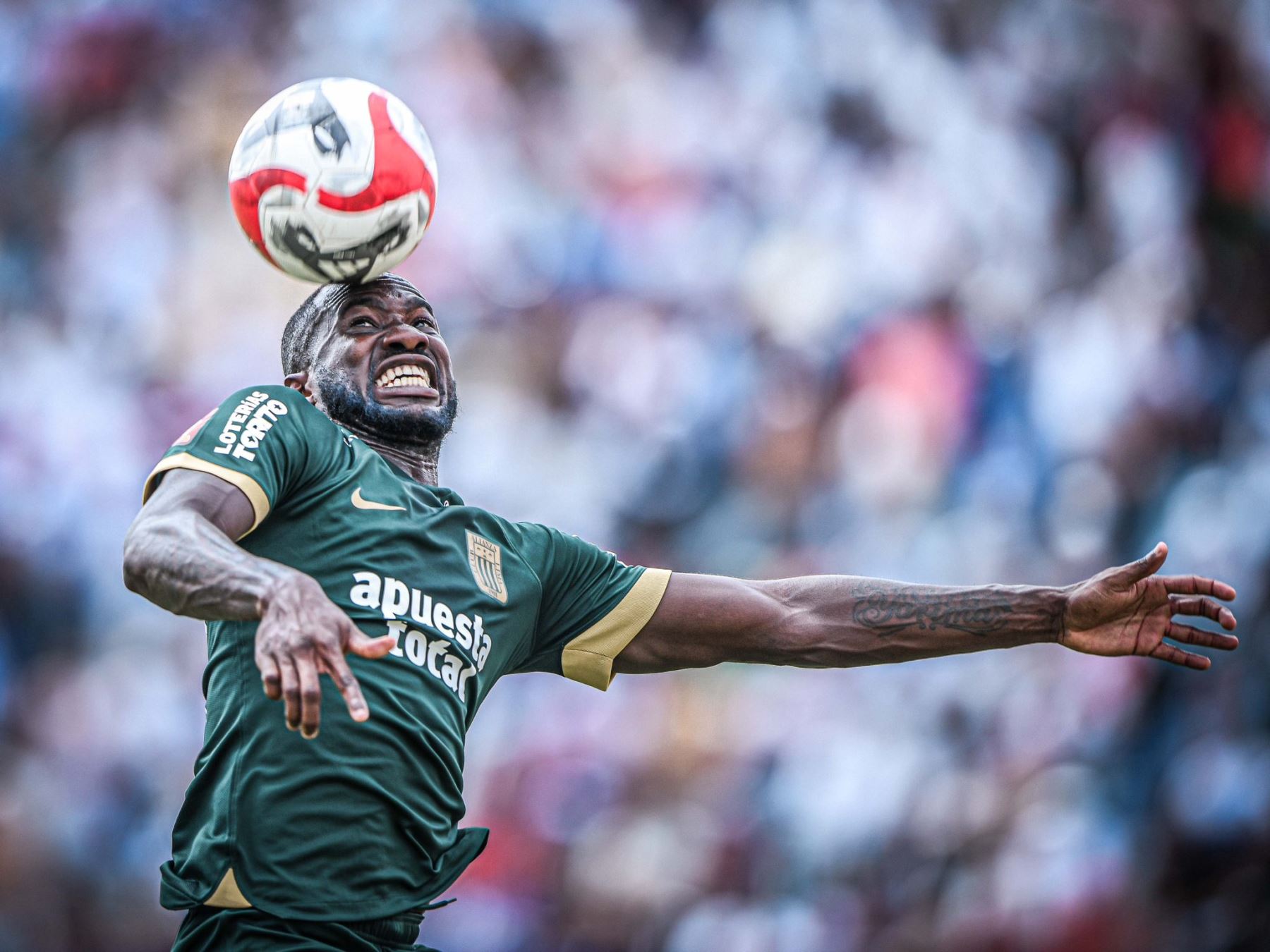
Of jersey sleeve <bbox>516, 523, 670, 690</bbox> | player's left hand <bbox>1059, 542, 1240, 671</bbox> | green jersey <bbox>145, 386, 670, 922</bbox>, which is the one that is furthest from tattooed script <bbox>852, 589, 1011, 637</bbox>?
green jersey <bbox>145, 386, 670, 922</bbox>

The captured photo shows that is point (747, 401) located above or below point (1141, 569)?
above

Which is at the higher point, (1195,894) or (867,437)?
(867,437)

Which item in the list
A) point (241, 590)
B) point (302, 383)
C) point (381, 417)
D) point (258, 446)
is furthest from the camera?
point (302, 383)

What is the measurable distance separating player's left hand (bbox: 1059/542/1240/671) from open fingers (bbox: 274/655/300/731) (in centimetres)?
223

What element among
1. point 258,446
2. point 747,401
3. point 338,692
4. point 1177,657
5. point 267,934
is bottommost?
point 267,934

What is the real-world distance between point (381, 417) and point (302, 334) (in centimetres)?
45

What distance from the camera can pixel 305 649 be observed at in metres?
2.66

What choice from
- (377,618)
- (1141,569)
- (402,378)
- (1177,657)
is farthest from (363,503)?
(1177,657)

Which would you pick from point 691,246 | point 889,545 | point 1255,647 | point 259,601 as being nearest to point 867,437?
point 889,545

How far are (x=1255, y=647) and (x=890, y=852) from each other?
2.22 meters

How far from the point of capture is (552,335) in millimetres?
9641

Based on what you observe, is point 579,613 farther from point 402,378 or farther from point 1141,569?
point 1141,569

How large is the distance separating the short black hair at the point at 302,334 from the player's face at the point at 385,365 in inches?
2.2

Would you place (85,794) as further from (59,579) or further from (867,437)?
(867,437)
